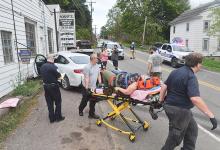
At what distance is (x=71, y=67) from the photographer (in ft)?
35.6

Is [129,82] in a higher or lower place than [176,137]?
higher

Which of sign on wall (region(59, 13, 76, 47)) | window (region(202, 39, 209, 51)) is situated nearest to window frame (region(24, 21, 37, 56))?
sign on wall (region(59, 13, 76, 47))

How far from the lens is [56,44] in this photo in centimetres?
2459

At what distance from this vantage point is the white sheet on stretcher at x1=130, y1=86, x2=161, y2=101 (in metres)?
5.48

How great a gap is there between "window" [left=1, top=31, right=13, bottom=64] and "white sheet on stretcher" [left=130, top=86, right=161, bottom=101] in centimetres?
678

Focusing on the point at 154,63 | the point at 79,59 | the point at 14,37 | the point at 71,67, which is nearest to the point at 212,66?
the point at 154,63

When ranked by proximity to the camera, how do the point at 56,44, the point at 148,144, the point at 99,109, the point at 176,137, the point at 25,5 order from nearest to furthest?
the point at 176,137 < the point at 148,144 < the point at 99,109 < the point at 25,5 < the point at 56,44

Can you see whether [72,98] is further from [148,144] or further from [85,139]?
[148,144]

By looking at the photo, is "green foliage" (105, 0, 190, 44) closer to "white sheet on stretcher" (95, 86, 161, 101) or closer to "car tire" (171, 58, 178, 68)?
"car tire" (171, 58, 178, 68)

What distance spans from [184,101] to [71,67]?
7.17 m

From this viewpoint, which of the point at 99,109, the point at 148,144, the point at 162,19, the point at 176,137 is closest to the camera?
the point at 176,137

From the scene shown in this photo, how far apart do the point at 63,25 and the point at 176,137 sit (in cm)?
1869

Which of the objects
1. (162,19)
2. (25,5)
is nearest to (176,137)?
(25,5)

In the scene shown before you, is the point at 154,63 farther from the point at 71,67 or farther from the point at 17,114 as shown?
the point at 17,114
